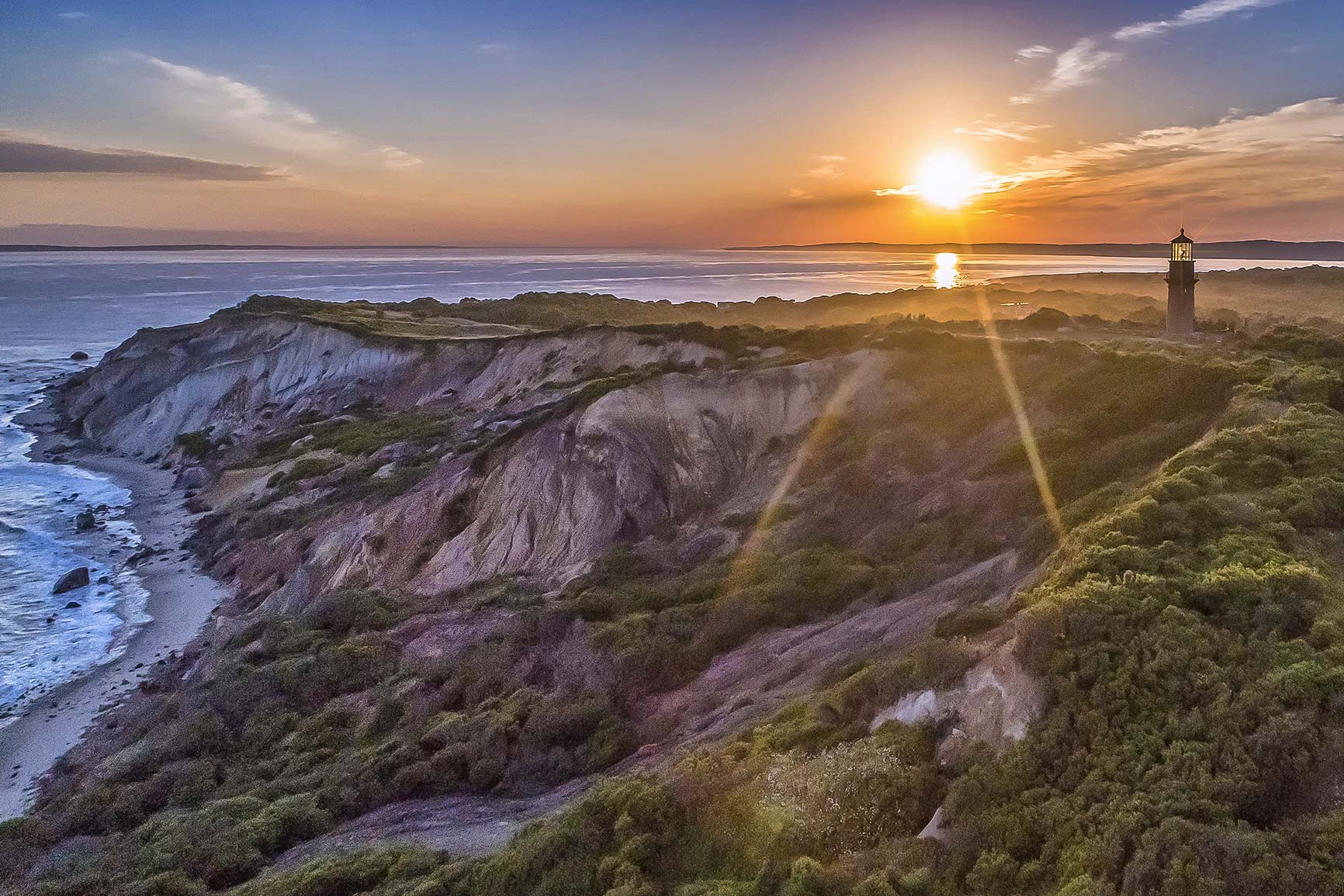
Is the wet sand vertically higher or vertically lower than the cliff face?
lower

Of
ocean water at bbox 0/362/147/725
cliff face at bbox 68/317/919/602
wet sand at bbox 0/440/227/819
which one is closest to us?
wet sand at bbox 0/440/227/819

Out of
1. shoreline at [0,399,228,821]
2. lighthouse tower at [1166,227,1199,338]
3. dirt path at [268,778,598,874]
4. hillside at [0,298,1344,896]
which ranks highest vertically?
lighthouse tower at [1166,227,1199,338]

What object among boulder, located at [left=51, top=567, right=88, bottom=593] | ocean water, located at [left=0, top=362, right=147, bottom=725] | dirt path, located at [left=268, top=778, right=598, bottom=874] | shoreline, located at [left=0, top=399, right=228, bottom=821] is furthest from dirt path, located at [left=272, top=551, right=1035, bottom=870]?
boulder, located at [left=51, top=567, right=88, bottom=593]

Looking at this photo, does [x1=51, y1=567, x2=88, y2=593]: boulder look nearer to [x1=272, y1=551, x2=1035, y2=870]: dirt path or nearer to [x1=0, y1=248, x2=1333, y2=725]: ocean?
[x1=0, y1=248, x2=1333, y2=725]: ocean

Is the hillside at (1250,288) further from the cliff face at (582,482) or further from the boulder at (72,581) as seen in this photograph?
the boulder at (72,581)

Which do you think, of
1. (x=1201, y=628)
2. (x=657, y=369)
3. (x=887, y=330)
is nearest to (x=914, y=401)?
(x=887, y=330)

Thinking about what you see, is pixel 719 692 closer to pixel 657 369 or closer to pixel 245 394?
pixel 657 369

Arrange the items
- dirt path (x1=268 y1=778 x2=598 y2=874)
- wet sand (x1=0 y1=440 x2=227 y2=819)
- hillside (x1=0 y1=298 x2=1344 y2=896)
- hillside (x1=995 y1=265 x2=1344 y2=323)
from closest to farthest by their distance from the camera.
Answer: hillside (x1=0 y1=298 x2=1344 y2=896) < dirt path (x1=268 y1=778 x2=598 y2=874) < wet sand (x1=0 y1=440 x2=227 y2=819) < hillside (x1=995 y1=265 x2=1344 y2=323)
